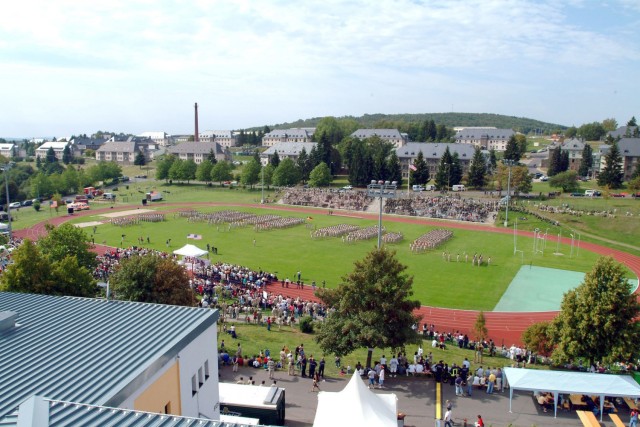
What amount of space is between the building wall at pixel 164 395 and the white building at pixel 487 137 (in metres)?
147

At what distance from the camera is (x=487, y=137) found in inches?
5920

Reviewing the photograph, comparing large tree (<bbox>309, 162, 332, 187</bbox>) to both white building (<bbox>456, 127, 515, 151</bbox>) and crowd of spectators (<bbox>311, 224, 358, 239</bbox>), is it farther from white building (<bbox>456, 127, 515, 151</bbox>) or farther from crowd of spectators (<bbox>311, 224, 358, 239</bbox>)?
white building (<bbox>456, 127, 515, 151</bbox>)

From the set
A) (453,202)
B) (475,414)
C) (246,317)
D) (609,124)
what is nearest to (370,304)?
(475,414)

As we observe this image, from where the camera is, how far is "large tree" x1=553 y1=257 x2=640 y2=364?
66.3ft

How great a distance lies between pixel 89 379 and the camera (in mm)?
10391

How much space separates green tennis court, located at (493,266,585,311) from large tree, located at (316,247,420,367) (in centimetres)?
1285

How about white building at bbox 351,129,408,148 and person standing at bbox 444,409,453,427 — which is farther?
white building at bbox 351,129,408,148

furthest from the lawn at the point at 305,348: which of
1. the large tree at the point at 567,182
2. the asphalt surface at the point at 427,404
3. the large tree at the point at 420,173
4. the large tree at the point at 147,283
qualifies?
the large tree at the point at 567,182

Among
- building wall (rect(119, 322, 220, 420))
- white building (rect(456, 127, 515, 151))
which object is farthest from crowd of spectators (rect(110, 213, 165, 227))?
white building (rect(456, 127, 515, 151))

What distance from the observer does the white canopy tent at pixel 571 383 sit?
16.7 metres

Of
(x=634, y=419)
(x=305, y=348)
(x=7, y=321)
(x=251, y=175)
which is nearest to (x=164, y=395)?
(x=7, y=321)

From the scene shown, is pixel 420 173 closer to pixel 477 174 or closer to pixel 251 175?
pixel 477 174

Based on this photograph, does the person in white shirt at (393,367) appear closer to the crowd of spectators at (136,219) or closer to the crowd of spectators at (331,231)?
the crowd of spectators at (331,231)

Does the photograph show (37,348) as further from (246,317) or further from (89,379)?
(246,317)
